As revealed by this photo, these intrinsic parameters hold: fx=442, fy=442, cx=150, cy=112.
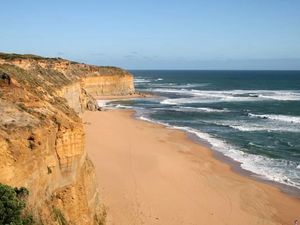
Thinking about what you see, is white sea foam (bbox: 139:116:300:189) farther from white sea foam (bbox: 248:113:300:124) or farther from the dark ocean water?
white sea foam (bbox: 248:113:300:124)

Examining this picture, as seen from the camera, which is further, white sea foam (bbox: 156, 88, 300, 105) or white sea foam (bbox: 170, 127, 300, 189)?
white sea foam (bbox: 156, 88, 300, 105)

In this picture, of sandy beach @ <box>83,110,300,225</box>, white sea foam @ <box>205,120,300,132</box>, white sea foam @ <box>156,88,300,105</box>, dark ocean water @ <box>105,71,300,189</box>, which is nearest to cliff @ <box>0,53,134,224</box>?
sandy beach @ <box>83,110,300,225</box>

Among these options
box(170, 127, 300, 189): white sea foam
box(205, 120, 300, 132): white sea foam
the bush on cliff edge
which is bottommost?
box(170, 127, 300, 189): white sea foam

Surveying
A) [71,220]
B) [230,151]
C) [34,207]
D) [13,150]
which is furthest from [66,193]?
[230,151]

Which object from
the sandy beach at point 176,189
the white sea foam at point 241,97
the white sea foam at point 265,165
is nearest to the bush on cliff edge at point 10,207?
the sandy beach at point 176,189

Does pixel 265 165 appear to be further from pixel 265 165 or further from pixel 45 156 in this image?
pixel 45 156

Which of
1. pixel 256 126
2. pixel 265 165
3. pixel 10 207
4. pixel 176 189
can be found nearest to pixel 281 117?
pixel 256 126

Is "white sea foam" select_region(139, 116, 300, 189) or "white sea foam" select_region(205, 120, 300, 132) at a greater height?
"white sea foam" select_region(205, 120, 300, 132)

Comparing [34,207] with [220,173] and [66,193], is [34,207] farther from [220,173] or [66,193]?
[220,173]

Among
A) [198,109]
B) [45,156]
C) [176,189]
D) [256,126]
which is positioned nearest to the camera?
[45,156]
